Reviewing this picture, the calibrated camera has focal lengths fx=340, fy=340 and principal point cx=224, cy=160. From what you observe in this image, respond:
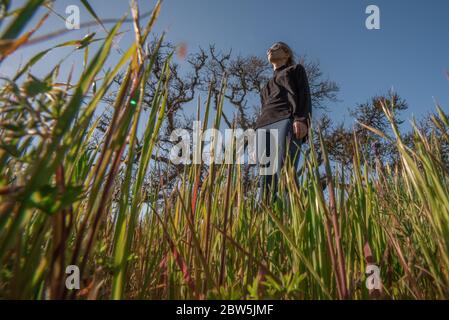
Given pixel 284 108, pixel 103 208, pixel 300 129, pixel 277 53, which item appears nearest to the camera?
pixel 103 208

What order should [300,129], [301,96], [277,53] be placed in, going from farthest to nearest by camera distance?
[277,53] < [301,96] < [300,129]

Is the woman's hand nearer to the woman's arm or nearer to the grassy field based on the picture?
the woman's arm

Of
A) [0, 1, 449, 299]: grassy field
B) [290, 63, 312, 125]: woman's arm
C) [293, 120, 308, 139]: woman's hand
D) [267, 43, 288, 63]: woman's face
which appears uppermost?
[267, 43, 288, 63]: woman's face

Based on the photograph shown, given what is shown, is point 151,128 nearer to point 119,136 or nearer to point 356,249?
point 119,136

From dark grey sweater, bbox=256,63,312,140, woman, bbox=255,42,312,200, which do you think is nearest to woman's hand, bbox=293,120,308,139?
woman, bbox=255,42,312,200

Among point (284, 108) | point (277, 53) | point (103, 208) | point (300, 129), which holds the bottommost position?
point (103, 208)

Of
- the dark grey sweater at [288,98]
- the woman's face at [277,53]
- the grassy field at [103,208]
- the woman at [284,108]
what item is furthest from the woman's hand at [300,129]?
the grassy field at [103,208]

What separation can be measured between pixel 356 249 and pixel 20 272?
61cm

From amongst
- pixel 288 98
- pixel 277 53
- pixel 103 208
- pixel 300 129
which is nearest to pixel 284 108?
pixel 288 98

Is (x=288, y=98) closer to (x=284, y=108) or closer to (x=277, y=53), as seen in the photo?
(x=284, y=108)

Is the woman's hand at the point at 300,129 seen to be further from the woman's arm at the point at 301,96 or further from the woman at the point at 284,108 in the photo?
the woman's arm at the point at 301,96

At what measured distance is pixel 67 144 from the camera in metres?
0.32
